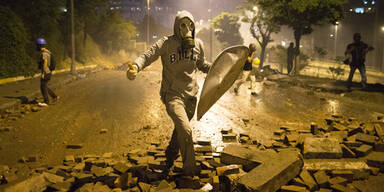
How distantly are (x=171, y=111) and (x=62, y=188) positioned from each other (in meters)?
1.68

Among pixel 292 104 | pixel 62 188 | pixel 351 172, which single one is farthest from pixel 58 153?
pixel 292 104

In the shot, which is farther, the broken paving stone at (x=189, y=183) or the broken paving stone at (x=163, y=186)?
the broken paving stone at (x=189, y=183)

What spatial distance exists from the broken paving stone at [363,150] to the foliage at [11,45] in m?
17.1

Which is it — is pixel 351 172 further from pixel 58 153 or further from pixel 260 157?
pixel 58 153

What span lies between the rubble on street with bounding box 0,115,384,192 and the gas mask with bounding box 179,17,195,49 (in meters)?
1.72

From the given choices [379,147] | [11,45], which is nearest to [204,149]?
[379,147]

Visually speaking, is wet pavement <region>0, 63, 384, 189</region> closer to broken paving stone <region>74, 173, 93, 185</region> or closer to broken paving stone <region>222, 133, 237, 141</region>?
broken paving stone <region>222, 133, 237, 141</region>

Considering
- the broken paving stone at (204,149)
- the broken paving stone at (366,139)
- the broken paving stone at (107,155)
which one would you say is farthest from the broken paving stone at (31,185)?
the broken paving stone at (366,139)

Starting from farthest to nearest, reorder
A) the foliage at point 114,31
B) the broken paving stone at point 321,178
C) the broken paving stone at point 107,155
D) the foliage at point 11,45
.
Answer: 1. the foliage at point 114,31
2. the foliage at point 11,45
3. the broken paving stone at point 107,155
4. the broken paving stone at point 321,178

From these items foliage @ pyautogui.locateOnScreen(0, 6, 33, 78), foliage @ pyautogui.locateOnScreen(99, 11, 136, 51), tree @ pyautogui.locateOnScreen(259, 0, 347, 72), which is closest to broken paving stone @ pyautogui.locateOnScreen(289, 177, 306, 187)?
foliage @ pyautogui.locateOnScreen(0, 6, 33, 78)

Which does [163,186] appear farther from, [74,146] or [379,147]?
[379,147]

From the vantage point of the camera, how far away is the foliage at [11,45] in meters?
15.8

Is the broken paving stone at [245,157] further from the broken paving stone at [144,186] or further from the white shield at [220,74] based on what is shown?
the broken paving stone at [144,186]

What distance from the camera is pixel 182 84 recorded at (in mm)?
4117
